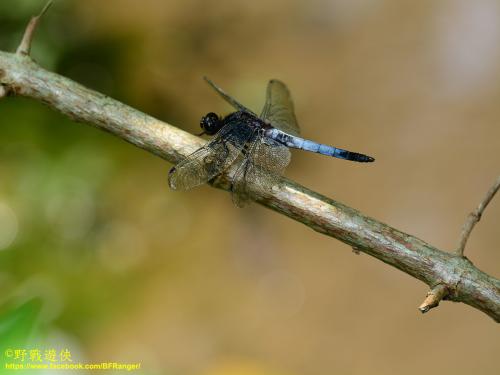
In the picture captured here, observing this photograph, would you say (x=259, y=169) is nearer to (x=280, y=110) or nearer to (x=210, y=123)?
(x=210, y=123)

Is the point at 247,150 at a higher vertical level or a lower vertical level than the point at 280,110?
lower

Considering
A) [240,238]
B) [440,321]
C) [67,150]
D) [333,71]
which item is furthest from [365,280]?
[67,150]

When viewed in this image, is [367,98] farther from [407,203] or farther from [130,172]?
[130,172]

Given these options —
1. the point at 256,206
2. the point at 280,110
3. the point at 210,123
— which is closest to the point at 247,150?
the point at 210,123

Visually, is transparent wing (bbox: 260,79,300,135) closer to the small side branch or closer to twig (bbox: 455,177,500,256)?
twig (bbox: 455,177,500,256)

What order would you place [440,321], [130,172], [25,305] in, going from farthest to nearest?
[130,172] → [440,321] → [25,305]

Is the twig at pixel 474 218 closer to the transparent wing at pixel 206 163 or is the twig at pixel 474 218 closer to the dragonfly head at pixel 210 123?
the transparent wing at pixel 206 163

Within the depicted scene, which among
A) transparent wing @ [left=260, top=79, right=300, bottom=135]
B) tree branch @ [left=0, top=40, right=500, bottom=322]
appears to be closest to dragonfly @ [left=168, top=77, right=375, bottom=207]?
transparent wing @ [left=260, top=79, right=300, bottom=135]
